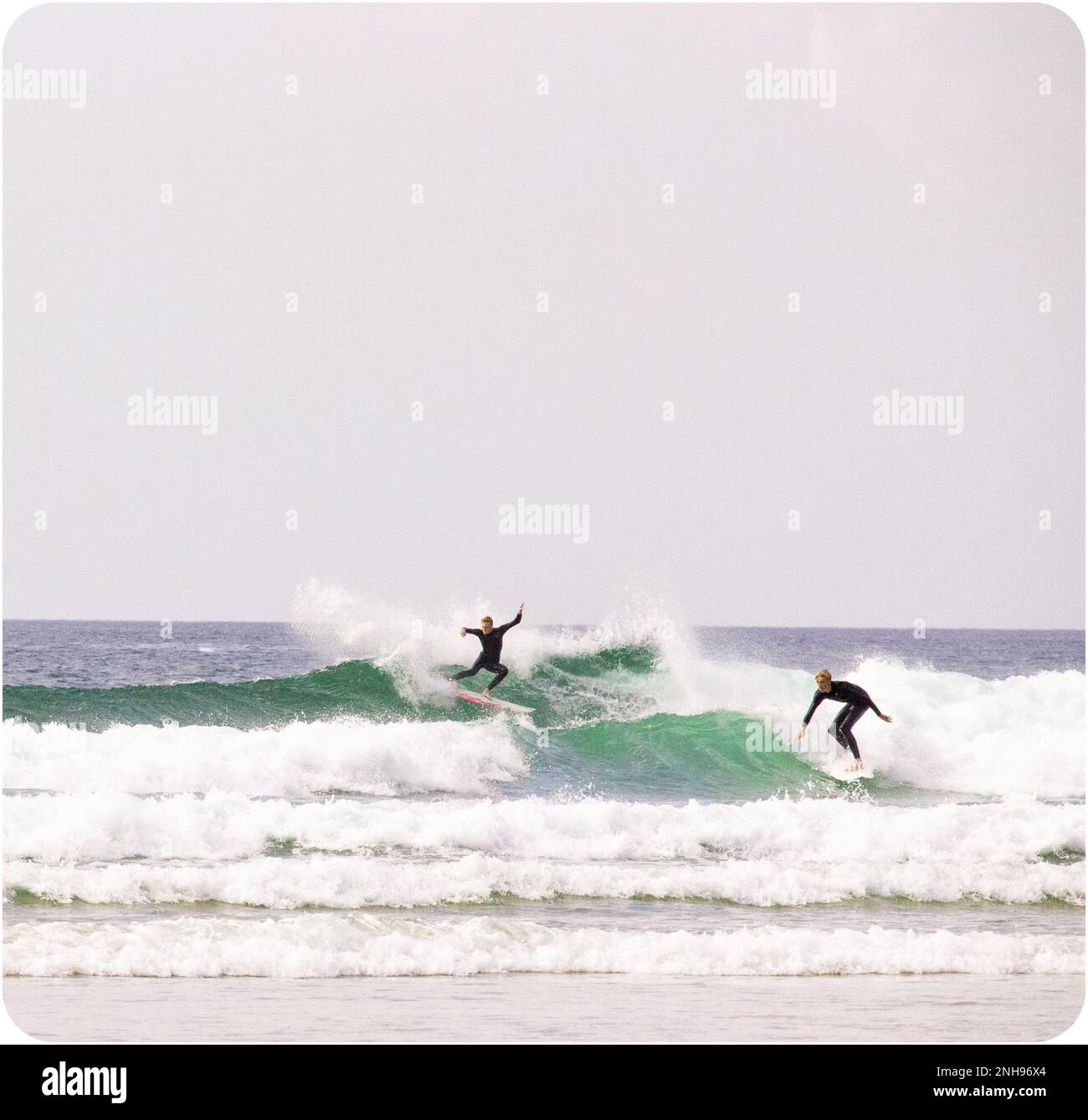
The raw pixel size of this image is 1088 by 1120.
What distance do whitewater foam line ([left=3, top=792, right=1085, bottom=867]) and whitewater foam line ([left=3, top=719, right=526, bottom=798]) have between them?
225 centimetres

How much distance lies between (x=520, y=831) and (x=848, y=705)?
4628mm

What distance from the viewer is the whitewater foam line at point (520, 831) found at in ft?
39.9

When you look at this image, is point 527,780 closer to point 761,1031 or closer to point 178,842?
point 178,842

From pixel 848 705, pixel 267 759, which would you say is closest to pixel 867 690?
pixel 848 705

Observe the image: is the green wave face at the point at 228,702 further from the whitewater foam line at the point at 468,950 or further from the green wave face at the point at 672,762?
the whitewater foam line at the point at 468,950

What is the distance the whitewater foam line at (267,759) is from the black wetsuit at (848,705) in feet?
16.3

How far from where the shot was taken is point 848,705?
14.9 metres

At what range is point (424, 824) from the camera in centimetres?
1293

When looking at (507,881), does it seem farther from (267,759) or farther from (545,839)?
(267,759)

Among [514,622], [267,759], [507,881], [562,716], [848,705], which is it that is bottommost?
[507,881]

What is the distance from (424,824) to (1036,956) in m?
6.20

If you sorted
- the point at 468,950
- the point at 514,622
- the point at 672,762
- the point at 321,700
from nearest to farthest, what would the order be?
the point at 468,950 < the point at 514,622 < the point at 672,762 < the point at 321,700

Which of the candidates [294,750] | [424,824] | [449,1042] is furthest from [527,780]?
[449,1042]

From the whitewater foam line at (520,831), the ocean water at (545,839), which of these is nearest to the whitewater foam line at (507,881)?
the ocean water at (545,839)
